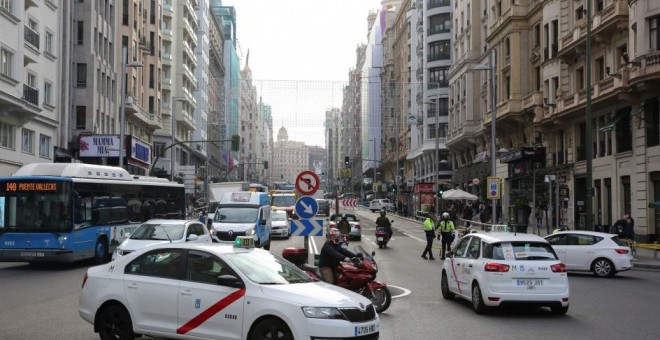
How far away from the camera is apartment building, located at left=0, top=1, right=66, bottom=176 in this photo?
1357 inches

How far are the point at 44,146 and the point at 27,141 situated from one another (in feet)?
8.54

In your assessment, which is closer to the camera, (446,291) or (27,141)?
(446,291)

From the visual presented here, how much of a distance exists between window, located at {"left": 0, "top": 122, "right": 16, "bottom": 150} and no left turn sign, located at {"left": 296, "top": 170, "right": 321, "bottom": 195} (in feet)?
81.9

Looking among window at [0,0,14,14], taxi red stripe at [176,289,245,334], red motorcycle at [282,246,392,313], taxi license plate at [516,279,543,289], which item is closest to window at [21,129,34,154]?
window at [0,0,14,14]

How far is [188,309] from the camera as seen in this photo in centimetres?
849

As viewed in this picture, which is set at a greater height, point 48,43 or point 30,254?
point 48,43

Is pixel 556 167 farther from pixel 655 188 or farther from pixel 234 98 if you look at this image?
pixel 234 98

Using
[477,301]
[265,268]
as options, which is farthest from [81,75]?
[265,268]

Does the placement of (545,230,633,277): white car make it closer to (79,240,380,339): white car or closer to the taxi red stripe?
(79,240,380,339): white car

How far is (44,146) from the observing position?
4119 cm

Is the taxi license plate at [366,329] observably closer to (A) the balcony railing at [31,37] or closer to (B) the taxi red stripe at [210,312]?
(B) the taxi red stripe at [210,312]

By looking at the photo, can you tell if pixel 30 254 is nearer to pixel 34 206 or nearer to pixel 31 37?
pixel 34 206

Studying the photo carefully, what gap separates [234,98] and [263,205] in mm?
101253

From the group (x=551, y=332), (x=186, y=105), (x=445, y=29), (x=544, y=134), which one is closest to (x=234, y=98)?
(x=186, y=105)
